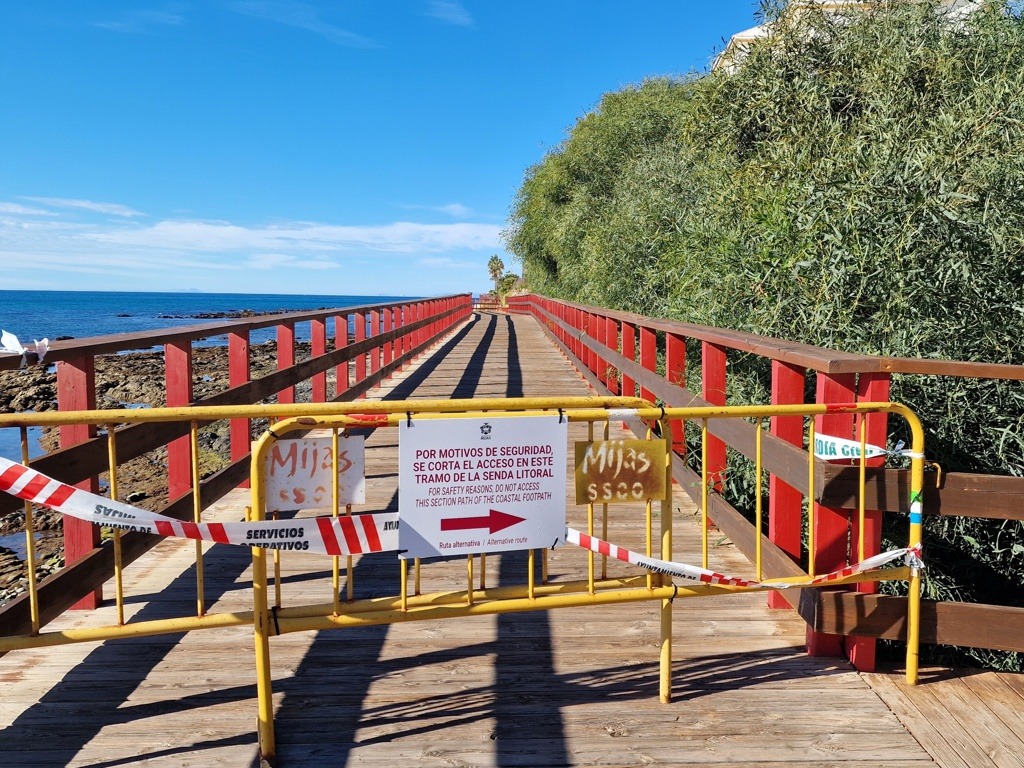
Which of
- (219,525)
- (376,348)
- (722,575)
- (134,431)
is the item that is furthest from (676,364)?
(376,348)

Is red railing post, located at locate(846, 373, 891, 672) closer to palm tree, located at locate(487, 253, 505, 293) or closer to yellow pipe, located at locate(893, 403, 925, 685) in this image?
yellow pipe, located at locate(893, 403, 925, 685)

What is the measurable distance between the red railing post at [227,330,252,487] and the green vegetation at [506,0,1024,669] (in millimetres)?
3927

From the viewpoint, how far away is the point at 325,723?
2945 millimetres

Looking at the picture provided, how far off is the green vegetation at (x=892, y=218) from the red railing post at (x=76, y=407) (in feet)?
15.4

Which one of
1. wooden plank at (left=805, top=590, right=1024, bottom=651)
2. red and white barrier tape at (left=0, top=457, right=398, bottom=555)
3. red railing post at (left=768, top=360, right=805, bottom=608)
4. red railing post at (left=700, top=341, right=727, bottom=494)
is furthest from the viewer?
red railing post at (left=700, top=341, right=727, bottom=494)

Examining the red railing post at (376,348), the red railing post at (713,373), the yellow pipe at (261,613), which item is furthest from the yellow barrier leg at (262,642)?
the red railing post at (376,348)

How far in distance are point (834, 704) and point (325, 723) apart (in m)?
1.88

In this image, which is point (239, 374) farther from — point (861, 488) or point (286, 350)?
point (861, 488)

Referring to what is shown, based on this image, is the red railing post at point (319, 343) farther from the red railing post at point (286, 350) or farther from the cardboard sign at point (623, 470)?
the cardboard sign at point (623, 470)

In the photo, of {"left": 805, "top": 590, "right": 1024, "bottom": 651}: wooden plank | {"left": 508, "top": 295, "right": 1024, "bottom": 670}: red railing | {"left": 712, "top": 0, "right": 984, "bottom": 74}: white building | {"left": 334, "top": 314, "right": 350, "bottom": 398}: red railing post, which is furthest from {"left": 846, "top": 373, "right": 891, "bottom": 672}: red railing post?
{"left": 712, "top": 0, "right": 984, "bottom": 74}: white building

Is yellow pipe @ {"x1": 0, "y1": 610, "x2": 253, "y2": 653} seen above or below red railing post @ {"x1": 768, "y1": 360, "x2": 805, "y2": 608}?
below

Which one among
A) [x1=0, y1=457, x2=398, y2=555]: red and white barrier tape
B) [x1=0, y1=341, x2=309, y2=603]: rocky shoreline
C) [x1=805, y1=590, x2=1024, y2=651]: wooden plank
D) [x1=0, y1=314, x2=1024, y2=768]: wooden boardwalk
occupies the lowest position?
[x1=0, y1=341, x2=309, y2=603]: rocky shoreline

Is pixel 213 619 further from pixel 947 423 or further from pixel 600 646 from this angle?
pixel 947 423

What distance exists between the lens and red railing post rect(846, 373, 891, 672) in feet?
10.6
